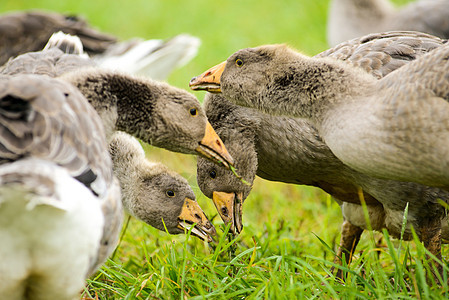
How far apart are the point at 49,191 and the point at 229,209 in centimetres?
187

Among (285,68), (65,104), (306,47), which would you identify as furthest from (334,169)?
(306,47)

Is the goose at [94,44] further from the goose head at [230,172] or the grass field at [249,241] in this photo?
the goose head at [230,172]

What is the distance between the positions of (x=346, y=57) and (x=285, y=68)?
762 millimetres

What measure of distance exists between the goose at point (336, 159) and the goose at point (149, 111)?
431 millimetres

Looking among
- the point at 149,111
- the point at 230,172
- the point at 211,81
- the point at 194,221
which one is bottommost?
the point at 194,221

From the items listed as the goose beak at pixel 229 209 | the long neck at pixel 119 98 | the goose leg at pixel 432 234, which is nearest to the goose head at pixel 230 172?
the goose beak at pixel 229 209

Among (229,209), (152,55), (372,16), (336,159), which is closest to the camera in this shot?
(336,159)

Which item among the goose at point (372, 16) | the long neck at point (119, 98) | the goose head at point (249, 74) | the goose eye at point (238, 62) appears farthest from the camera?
the goose at point (372, 16)

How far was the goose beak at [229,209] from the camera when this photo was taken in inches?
167

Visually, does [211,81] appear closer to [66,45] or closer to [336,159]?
[336,159]

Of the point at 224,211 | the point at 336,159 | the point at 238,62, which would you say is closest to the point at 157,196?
the point at 224,211

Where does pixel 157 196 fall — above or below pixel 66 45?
below

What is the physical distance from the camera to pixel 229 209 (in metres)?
4.25

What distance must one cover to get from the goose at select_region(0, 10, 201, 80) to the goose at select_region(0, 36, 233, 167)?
3.68 m
